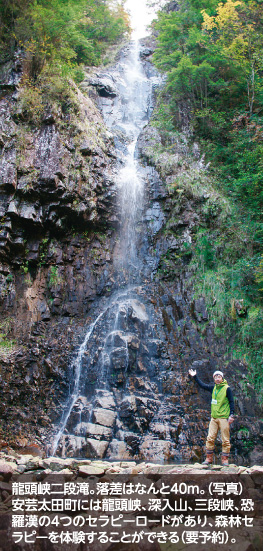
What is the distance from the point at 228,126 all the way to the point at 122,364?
36.0 feet

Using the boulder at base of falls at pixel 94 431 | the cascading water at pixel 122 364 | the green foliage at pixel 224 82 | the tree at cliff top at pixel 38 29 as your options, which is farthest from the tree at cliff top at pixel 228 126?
the tree at cliff top at pixel 38 29

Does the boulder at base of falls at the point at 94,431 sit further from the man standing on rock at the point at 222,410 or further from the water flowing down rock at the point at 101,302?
the man standing on rock at the point at 222,410

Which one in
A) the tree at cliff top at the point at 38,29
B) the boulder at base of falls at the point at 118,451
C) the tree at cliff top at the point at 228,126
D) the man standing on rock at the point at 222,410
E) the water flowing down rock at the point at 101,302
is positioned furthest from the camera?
the tree at cliff top at the point at 38,29

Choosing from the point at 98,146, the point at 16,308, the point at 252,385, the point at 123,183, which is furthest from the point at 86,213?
the point at 252,385

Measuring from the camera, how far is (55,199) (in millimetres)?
9914

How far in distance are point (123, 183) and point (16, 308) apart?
6405mm

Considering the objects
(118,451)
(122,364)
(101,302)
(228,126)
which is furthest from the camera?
(228,126)

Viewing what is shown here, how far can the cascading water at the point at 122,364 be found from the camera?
6.74m

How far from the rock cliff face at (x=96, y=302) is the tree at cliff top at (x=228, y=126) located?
25.5 inches

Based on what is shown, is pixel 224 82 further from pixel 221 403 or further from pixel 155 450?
pixel 155 450

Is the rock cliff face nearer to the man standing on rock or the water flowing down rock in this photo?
the water flowing down rock

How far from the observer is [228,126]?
13.0 metres

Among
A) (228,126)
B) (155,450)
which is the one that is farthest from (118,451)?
(228,126)

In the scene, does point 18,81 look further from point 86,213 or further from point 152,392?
point 152,392
